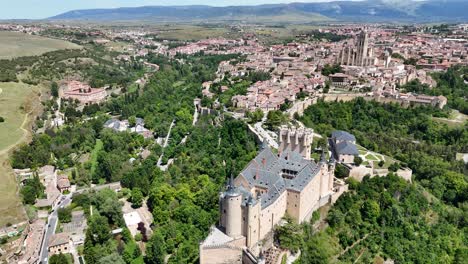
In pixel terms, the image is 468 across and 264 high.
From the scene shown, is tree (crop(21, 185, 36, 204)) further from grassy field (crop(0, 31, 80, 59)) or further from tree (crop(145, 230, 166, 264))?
grassy field (crop(0, 31, 80, 59))

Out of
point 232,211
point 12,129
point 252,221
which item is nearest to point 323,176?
point 252,221

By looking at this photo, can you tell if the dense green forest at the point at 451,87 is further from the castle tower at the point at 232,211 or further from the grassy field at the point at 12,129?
the grassy field at the point at 12,129

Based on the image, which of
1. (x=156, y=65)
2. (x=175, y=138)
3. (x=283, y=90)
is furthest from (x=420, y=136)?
(x=156, y=65)

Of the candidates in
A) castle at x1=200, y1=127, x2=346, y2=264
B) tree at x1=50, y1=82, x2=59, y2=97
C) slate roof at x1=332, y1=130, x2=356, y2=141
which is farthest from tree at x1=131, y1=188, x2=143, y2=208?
tree at x1=50, y1=82, x2=59, y2=97

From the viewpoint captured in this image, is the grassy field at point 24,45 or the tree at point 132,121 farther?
the grassy field at point 24,45

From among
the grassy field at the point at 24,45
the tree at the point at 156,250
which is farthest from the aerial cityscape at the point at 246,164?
the grassy field at the point at 24,45

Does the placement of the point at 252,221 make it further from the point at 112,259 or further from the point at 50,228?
the point at 50,228

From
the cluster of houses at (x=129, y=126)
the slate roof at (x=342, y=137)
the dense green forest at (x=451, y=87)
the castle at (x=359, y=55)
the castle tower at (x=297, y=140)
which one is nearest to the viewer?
the castle tower at (x=297, y=140)
